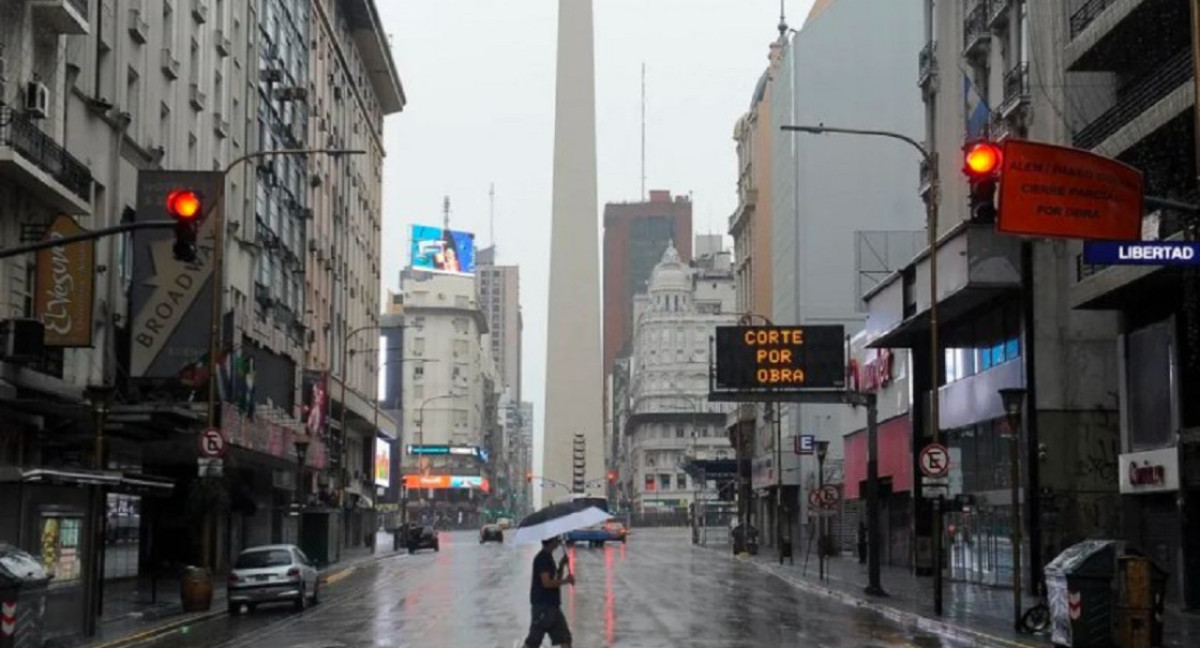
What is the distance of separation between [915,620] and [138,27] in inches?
1054

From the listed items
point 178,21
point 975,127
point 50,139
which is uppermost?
point 178,21

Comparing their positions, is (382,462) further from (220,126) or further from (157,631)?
(157,631)

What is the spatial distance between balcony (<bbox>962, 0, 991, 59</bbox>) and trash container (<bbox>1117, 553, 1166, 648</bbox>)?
26.4 meters

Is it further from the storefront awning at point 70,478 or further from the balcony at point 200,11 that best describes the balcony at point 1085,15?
the balcony at point 200,11

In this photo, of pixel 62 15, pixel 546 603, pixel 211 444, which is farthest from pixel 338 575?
pixel 546 603

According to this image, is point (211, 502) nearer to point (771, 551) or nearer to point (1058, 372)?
point (1058, 372)

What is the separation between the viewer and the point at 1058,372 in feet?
135

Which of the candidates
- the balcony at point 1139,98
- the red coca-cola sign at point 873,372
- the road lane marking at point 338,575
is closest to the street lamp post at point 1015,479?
the balcony at point 1139,98

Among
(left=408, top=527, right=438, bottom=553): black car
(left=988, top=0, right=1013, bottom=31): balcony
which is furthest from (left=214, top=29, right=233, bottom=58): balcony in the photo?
(left=408, top=527, right=438, bottom=553): black car

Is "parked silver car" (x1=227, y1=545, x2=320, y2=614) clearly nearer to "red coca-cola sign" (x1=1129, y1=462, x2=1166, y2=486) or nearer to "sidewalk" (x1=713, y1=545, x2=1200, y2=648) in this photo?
"sidewalk" (x1=713, y1=545, x2=1200, y2=648)

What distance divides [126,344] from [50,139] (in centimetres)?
977

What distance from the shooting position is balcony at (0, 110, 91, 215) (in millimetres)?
31172

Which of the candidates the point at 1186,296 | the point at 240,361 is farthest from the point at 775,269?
the point at 1186,296

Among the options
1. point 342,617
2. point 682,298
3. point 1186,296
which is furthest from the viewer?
point 682,298
